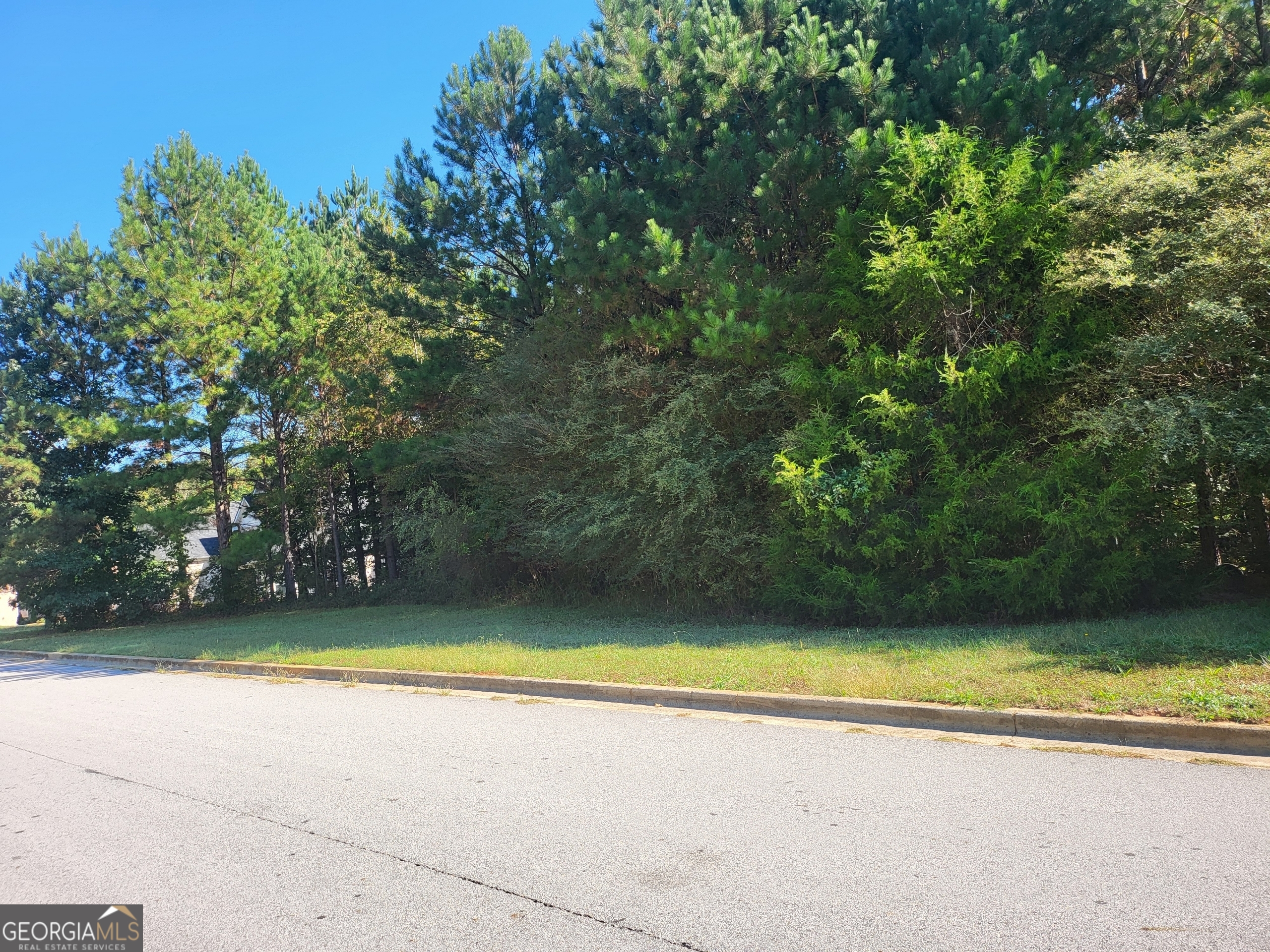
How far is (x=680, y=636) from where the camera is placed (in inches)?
529

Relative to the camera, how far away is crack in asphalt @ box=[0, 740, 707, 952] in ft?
11.6

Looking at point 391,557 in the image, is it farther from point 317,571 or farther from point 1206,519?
point 1206,519

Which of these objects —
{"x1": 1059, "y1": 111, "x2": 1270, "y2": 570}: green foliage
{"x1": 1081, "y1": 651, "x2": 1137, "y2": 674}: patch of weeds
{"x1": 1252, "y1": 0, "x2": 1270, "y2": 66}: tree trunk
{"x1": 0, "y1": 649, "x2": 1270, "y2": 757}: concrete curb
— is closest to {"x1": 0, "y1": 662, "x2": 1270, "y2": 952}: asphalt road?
{"x1": 0, "y1": 649, "x2": 1270, "y2": 757}: concrete curb

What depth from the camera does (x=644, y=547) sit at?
15.6m

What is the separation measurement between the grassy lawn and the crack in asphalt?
4.68 meters

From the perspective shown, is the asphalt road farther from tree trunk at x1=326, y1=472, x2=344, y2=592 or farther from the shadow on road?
tree trunk at x1=326, y1=472, x2=344, y2=592

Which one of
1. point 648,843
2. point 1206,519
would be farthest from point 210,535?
point 648,843

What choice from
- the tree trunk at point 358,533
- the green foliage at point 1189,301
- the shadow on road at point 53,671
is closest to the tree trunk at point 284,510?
the tree trunk at point 358,533

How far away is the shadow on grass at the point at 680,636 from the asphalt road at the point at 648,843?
129 inches

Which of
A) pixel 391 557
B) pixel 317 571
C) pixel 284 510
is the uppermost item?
pixel 284 510

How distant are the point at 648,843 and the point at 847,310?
38.0ft

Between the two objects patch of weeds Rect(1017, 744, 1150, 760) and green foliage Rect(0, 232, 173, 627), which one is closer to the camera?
patch of weeds Rect(1017, 744, 1150, 760)

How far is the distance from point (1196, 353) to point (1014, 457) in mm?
2722

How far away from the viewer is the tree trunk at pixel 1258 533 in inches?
503
